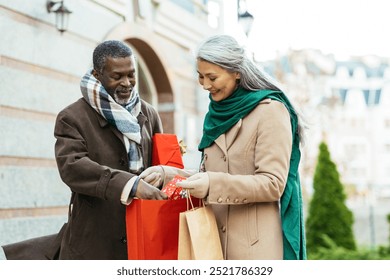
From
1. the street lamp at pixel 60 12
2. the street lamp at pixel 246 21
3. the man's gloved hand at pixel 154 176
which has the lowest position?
the man's gloved hand at pixel 154 176

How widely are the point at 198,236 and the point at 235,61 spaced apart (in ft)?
2.35

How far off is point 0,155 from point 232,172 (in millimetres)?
3973

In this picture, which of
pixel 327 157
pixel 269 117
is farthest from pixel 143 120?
pixel 327 157

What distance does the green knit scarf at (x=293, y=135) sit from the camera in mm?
2875

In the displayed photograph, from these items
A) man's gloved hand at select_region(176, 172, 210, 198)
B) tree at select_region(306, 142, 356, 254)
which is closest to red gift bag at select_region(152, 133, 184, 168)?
man's gloved hand at select_region(176, 172, 210, 198)

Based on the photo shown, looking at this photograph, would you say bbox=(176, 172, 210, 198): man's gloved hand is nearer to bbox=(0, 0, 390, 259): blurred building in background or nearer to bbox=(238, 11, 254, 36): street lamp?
bbox=(0, 0, 390, 259): blurred building in background

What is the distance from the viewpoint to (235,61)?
2.86 meters

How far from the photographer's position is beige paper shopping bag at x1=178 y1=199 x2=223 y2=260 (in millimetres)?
2785

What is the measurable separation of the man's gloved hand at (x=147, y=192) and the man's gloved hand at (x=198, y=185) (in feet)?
0.60

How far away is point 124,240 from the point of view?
3.29m

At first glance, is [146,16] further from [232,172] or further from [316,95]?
[316,95]

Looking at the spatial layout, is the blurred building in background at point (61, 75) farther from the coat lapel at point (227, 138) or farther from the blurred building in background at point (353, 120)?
the blurred building in background at point (353, 120)

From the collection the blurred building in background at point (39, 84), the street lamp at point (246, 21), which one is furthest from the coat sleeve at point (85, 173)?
the street lamp at point (246, 21)

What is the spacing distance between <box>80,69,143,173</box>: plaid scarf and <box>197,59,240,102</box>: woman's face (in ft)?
1.61
